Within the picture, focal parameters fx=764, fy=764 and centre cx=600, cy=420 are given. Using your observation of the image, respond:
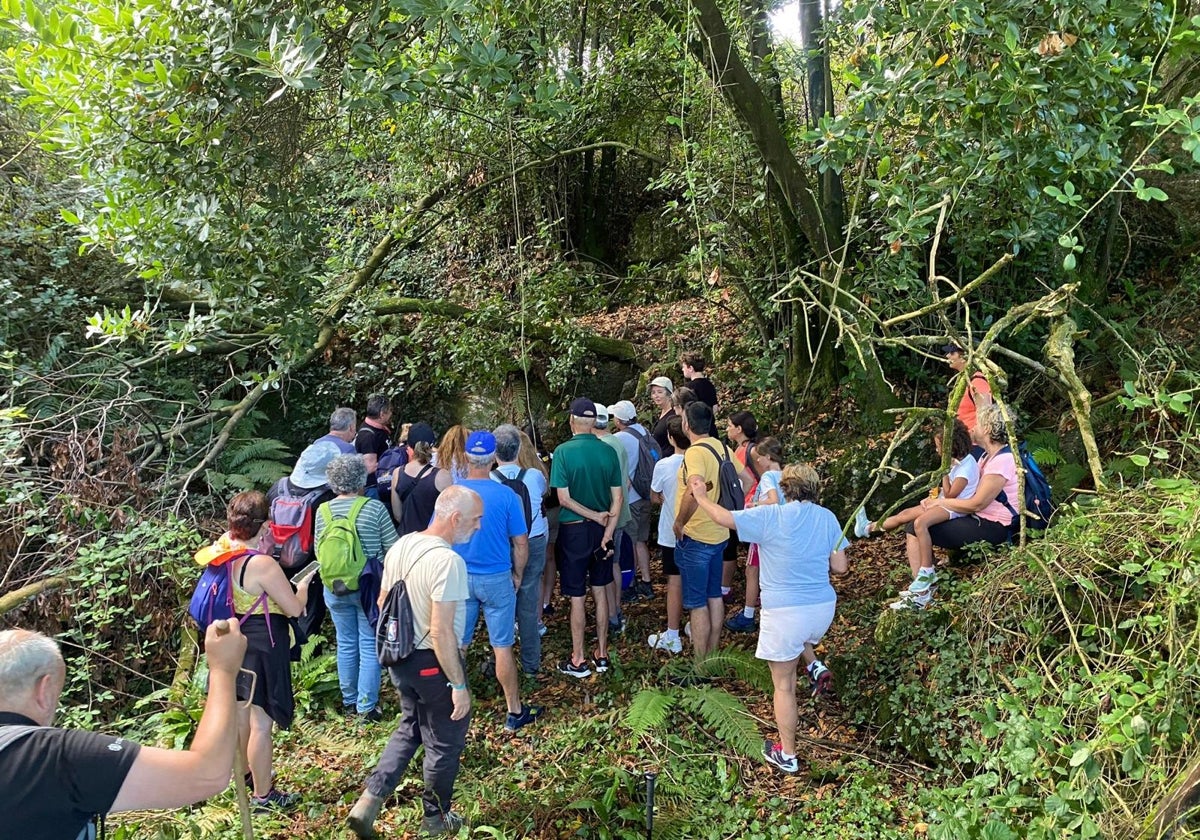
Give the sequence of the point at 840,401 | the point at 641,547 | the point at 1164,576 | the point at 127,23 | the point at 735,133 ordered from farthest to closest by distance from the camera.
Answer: the point at 840,401 < the point at 735,133 < the point at 641,547 < the point at 127,23 < the point at 1164,576

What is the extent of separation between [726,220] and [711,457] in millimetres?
3988

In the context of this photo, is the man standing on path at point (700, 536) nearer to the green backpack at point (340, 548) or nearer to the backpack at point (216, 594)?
the green backpack at point (340, 548)

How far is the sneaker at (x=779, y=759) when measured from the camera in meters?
4.77

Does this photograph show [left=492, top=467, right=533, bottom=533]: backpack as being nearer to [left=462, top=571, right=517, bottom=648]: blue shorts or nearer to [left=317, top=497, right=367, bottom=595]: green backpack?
[left=462, top=571, right=517, bottom=648]: blue shorts

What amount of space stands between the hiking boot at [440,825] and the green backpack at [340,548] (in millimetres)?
1593

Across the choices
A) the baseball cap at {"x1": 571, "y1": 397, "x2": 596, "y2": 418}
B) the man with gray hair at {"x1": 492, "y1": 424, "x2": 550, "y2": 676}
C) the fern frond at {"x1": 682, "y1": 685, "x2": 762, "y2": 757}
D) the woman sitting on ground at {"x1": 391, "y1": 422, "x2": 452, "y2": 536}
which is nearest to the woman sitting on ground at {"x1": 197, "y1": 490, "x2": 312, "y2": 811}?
the woman sitting on ground at {"x1": 391, "y1": 422, "x2": 452, "y2": 536}

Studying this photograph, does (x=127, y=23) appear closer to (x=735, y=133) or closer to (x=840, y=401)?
(x=735, y=133)

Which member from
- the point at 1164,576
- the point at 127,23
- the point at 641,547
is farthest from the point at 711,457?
the point at 127,23

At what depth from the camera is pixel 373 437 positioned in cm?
653

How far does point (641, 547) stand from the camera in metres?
7.50

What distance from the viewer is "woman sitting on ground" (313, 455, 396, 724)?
5090 mm

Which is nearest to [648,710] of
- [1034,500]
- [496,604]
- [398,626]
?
[496,604]

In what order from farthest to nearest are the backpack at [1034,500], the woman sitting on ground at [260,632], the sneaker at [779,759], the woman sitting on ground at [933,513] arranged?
the woman sitting on ground at [933,513] → the backpack at [1034,500] → the sneaker at [779,759] → the woman sitting on ground at [260,632]

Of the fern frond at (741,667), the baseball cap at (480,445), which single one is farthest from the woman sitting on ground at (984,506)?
the baseball cap at (480,445)
